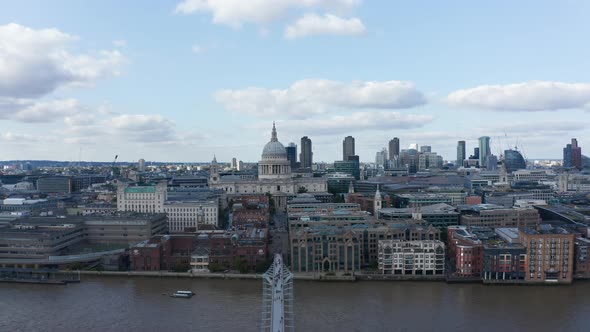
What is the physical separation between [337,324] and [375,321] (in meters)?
1.34

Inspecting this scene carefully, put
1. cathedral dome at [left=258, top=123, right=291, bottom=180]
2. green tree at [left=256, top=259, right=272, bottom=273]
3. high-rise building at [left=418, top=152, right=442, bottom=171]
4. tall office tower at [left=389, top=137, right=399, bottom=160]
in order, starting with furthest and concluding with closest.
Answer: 1. tall office tower at [left=389, top=137, right=399, bottom=160]
2. high-rise building at [left=418, top=152, right=442, bottom=171]
3. cathedral dome at [left=258, top=123, right=291, bottom=180]
4. green tree at [left=256, top=259, right=272, bottom=273]

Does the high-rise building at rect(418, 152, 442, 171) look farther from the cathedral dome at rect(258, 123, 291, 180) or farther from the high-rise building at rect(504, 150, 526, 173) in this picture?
the cathedral dome at rect(258, 123, 291, 180)

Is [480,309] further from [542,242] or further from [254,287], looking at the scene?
[254,287]

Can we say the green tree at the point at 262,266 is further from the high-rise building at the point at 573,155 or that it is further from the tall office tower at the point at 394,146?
the tall office tower at the point at 394,146

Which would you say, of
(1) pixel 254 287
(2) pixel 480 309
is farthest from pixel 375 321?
(1) pixel 254 287

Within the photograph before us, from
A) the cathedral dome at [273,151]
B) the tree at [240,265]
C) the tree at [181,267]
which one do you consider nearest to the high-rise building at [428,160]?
the cathedral dome at [273,151]

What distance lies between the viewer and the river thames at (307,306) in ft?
56.9

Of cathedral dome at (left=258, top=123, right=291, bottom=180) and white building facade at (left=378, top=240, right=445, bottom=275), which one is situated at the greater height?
cathedral dome at (left=258, top=123, right=291, bottom=180)

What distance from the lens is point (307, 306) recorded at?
1931 centimetres

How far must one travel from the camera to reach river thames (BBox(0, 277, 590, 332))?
17344mm

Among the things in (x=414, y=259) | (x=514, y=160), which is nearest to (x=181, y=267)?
(x=414, y=259)

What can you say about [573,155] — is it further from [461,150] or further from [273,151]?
[273,151]

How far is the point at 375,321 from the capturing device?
Result: 17.7m


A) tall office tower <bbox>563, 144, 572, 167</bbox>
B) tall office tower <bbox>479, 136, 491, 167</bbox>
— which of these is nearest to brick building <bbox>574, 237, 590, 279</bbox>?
tall office tower <bbox>563, 144, 572, 167</bbox>
